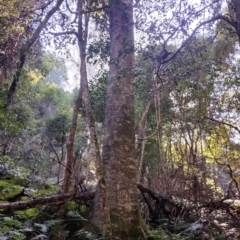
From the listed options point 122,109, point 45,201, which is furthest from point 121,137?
point 45,201

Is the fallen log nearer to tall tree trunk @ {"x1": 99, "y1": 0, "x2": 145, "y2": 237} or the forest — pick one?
the forest

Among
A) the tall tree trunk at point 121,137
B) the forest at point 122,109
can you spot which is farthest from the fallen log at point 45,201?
the tall tree trunk at point 121,137

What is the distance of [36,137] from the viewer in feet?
43.7

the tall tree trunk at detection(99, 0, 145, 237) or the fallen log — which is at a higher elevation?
the tall tree trunk at detection(99, 0, 145, 237)

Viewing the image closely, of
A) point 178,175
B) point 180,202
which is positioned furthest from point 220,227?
point 178,175

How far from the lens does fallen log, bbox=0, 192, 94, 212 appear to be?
164 inches

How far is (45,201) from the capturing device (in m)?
4.30

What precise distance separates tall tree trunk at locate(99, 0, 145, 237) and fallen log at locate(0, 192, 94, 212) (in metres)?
0.56

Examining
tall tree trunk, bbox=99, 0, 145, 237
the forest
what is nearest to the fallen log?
the forest

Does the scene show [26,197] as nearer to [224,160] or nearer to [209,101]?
[209,101]

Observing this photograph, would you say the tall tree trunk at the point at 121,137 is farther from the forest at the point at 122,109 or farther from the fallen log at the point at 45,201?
the fallen log at the point at 45,201

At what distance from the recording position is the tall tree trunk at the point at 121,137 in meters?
4.14

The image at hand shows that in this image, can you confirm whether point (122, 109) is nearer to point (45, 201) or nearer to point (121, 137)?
point (121, 137)

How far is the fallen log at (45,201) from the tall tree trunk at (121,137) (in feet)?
1.85
